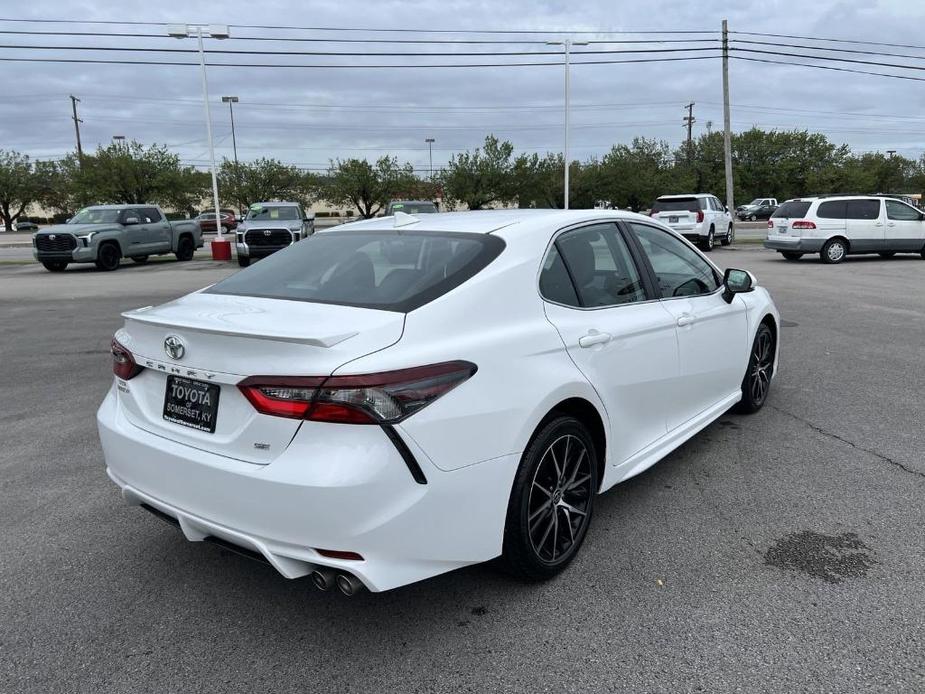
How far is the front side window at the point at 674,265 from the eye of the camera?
402 cm

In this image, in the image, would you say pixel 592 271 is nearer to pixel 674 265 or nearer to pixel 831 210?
pixel 674 265

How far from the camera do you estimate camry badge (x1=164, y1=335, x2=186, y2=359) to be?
2.64 m

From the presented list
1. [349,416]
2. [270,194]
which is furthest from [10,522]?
[270,194]

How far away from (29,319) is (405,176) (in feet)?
156

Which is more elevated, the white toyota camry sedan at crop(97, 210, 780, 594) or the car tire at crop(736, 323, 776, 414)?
the white toyota camry sedan at crop(97, 210, 780, 594)

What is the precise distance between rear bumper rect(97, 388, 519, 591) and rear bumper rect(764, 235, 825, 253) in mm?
18202

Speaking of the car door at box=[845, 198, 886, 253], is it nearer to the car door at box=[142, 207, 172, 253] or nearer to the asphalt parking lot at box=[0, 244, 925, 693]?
the asphalt parking lot at box=[0, 244, 925, 693]

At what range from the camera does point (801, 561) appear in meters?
3.20

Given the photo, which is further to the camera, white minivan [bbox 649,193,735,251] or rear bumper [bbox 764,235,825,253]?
white minivan [bbox 649,193,735,251]

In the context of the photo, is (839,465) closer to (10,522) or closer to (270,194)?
(10,522)

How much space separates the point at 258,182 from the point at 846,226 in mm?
52668

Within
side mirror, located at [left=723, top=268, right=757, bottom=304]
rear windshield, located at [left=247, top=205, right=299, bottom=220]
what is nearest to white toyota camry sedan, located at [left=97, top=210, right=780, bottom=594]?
side mirror, located at [left=723, top=268, right=757, bottom=304]

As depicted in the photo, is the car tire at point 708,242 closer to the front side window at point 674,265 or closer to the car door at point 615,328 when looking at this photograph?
the front side window at point 674,265

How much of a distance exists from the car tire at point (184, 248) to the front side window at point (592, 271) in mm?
22300
